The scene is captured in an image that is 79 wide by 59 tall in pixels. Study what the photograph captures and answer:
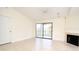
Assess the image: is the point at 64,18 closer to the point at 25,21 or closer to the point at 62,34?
the point at 62,34

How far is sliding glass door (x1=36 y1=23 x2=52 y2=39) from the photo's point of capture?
932cm

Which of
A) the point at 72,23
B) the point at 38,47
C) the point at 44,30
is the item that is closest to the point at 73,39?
the point at 72,23

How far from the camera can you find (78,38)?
6.03 meters

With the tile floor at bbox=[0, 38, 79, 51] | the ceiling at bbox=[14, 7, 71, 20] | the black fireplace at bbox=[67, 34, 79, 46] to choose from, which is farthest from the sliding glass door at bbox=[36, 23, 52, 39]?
the tile floor at bbox=[0, 38, 79, 51]

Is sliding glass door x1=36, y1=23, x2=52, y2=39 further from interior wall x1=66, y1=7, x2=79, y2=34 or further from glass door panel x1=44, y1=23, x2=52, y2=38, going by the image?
interior wall x1=66, y1=7, x2=79, y2=34

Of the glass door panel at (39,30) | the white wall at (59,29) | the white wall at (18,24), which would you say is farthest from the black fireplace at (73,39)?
the white wall at (18,24)

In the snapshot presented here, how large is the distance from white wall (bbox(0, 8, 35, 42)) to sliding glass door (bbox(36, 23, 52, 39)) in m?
0.60

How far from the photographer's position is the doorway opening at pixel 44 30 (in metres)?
9.30

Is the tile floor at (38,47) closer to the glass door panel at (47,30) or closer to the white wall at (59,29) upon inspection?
the white wall at (59,29)

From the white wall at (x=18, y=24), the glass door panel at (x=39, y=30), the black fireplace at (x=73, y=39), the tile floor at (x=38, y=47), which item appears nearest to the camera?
the tile floor at (x=38, y=47)

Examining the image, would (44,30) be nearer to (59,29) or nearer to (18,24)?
(59,29)
